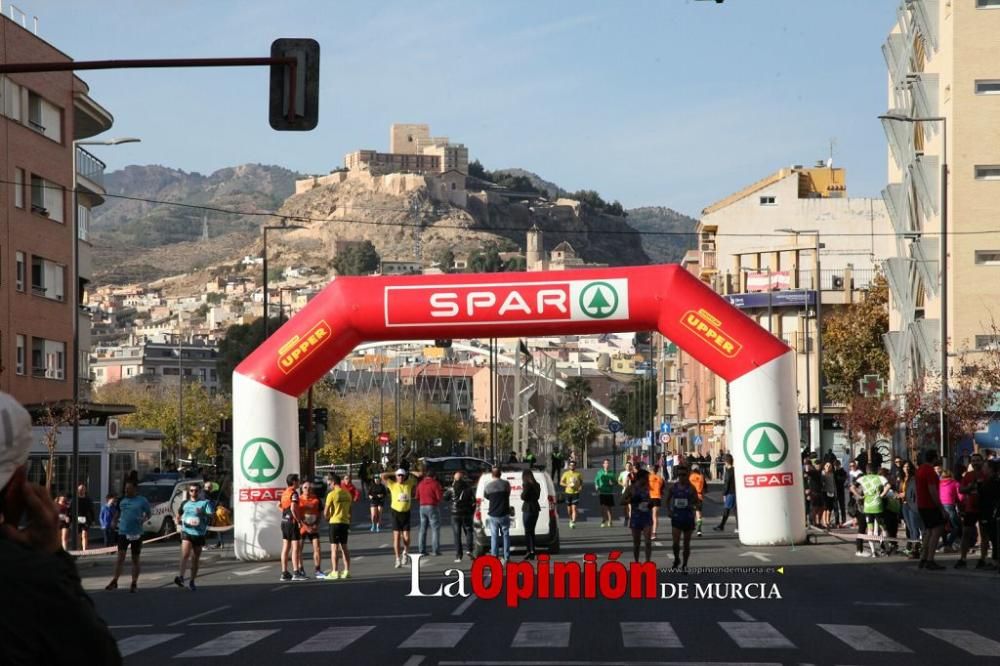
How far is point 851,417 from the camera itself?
51875 millimetres

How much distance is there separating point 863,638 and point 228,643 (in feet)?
20.1

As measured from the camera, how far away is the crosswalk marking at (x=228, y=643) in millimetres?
14492

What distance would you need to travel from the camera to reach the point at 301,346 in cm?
3091

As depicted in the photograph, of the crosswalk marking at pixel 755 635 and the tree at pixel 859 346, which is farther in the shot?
the tree at pixel 859 346

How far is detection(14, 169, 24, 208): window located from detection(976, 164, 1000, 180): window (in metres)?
28.9

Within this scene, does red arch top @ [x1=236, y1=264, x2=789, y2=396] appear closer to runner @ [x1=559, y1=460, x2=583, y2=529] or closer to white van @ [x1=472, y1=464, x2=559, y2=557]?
white van @ [x1=472, y1=464, x2=559, y2=557]

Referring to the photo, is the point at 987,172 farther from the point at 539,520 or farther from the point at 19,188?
the point at 19,188

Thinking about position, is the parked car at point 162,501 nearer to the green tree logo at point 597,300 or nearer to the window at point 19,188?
the window at point 19,188

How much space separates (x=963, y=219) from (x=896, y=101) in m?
11.4

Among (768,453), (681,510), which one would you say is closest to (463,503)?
(768,453)

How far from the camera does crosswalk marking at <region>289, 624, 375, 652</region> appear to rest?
1455 centimetres

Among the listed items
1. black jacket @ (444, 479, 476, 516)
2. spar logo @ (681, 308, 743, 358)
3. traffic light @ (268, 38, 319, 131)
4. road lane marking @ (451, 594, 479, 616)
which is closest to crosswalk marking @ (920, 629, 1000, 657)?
road lane marking @ (451, 594, 479, 616)

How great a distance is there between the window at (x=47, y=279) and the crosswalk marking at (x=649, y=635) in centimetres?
3490

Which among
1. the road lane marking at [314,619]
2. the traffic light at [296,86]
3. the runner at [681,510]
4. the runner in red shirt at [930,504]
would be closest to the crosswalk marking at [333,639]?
the road lane marking at [314,619]
